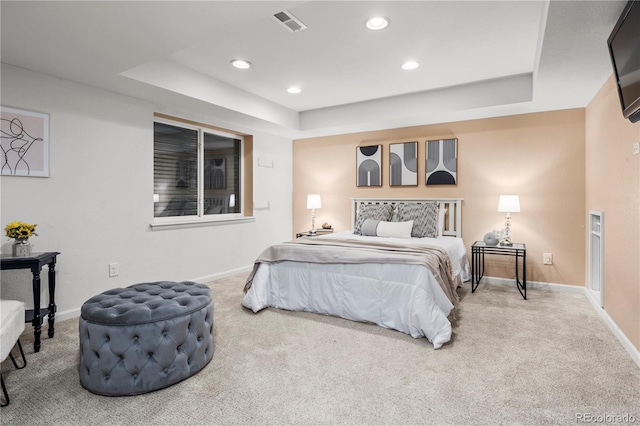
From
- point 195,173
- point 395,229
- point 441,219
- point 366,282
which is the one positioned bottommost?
point 366,282

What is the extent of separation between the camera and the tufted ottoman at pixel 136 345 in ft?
6.33

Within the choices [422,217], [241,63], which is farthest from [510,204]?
[241,63]

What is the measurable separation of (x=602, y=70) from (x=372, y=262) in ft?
8.07

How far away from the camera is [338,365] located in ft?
7.54

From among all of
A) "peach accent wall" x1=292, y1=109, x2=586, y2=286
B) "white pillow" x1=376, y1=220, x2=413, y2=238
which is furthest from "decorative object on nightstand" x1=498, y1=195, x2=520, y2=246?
"white pillow" x1=376, y1=220, x2=413, y2=238

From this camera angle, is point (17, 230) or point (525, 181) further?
point (525, 181)

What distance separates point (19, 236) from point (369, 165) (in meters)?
4.19

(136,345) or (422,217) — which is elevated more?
(422,217)

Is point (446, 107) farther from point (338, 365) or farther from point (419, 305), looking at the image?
point (338, 365)

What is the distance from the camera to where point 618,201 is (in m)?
2.80

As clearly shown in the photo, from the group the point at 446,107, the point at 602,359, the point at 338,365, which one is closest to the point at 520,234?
the point at 446,107

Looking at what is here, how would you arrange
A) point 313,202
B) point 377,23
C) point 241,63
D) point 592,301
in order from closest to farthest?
point 377,23, point 241,63, point 592,301, point 313,202

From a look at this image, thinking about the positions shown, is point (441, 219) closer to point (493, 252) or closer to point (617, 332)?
point (493, 252)

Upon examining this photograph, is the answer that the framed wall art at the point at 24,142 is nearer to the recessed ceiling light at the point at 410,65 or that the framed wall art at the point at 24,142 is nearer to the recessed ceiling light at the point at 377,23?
the recessed ceiling light at the point at 377,23
